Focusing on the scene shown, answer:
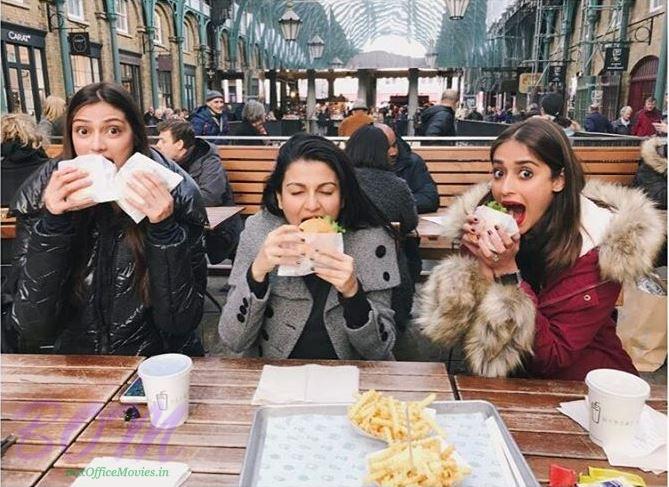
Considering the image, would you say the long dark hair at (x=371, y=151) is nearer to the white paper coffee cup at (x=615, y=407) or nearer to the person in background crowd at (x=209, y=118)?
the white paper coffee cup at (x=615, y=407)

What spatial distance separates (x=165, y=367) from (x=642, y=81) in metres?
→ 18.7

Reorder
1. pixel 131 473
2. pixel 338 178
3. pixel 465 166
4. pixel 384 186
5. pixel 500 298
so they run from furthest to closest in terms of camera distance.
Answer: pixel 465 166, pixel 384 186, pixel 338 178, pixel 500 298, pixel 131 473

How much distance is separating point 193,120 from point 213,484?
802 cm

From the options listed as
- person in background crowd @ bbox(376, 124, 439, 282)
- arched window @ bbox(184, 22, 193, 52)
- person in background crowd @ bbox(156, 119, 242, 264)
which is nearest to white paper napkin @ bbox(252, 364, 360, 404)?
person in background crowd @ bbox(156, 119, 242, 264)

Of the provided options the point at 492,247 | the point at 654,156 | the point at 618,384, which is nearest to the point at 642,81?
the point at 654,156

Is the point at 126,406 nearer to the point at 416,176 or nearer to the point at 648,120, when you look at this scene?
the point at 416,176

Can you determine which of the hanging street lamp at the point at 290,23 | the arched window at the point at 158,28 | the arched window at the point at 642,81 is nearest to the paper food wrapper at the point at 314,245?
the hanging street lamp at the point at 290,23

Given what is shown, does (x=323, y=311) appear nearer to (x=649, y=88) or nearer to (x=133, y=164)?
(x=133, y=164)

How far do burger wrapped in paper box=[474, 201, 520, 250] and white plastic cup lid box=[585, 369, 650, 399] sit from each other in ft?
1.75

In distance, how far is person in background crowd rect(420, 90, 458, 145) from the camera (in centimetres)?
762

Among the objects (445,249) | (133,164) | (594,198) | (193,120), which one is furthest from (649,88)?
(133,164)

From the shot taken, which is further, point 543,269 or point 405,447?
point 543,269

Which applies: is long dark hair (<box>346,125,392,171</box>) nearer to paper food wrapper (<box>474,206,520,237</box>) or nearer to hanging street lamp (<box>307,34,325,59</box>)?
paper food wrapper (<box>474,206,520,237</box>)

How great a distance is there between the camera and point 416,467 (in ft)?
3.39
